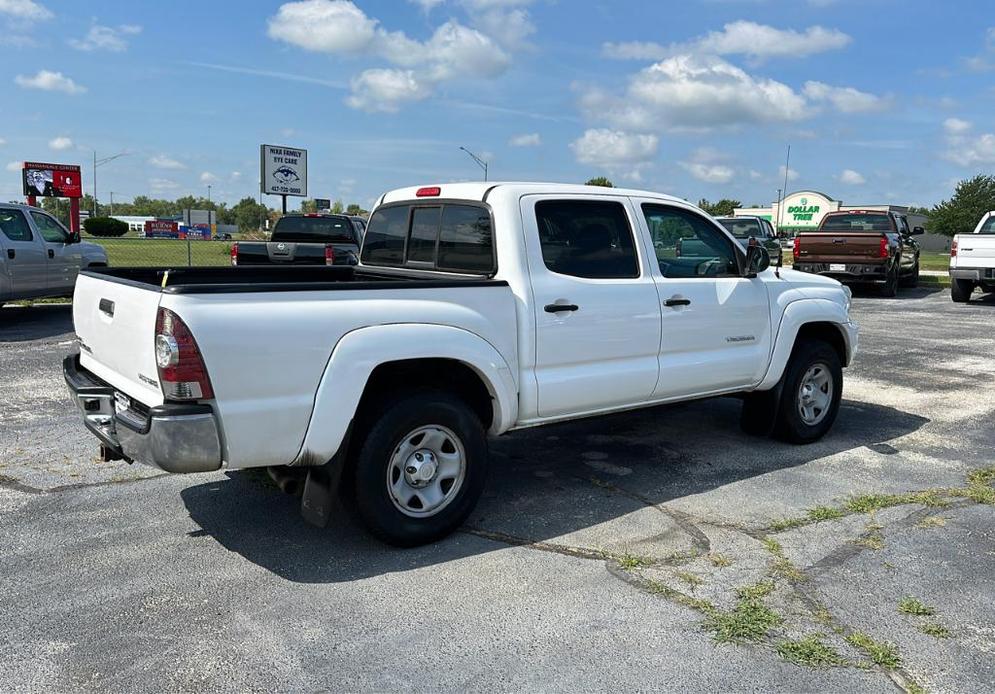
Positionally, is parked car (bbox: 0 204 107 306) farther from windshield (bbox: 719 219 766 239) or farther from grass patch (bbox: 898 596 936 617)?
windshield (bbox: 719 219 766 239)

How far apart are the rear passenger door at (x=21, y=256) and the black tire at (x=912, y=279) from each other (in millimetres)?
19513

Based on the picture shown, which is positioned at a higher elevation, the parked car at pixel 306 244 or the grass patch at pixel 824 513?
the parked car at pixel 306 244

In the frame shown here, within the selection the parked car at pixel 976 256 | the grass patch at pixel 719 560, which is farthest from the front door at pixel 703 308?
the parked car at pixel 976 256

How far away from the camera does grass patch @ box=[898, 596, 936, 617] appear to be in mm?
3631

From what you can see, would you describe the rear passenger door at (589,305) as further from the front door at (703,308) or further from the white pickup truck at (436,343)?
the front door at (703,308)

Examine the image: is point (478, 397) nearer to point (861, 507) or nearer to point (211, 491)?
point (211, 491)

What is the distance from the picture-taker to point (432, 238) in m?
5.17

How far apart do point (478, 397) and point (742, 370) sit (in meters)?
2.18

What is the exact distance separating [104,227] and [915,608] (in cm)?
7940

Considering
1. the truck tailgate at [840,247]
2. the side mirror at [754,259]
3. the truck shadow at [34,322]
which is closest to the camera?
the side mirror at [754,259]

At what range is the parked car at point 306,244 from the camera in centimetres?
1430

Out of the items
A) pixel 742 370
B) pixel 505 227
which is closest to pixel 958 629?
pixel 742 370

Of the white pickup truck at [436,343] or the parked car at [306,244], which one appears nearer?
the white pickup truck at [436,343]

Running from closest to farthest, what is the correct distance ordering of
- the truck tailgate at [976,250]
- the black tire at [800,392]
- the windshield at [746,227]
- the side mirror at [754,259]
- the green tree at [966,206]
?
1. the side mirror at [754,259]
2. the black tire at [800,392]
3. the truck tailgate at [976,250]
4. the windshield at [746,227]
5. the green tree at [966,206]
